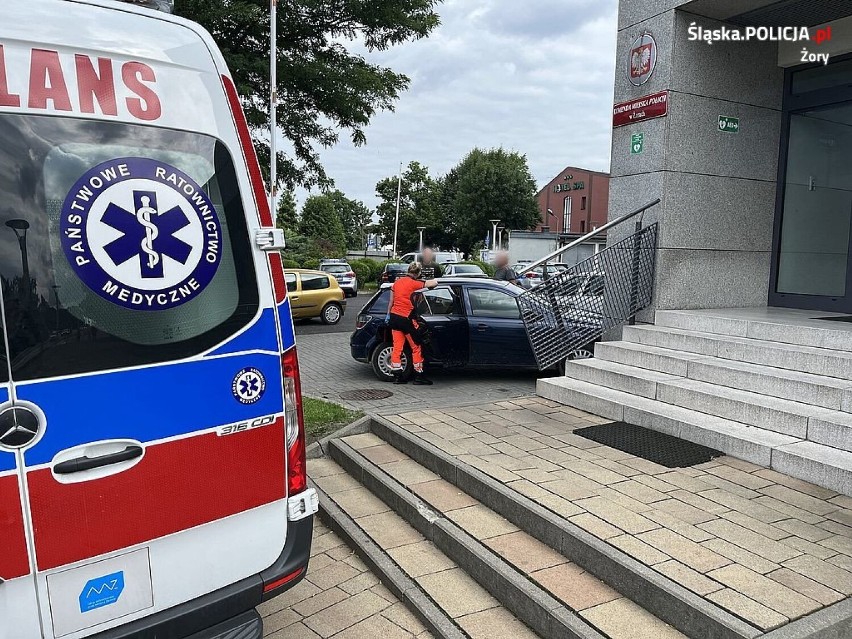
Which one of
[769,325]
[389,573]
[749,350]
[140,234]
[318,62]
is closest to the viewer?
[140,234]

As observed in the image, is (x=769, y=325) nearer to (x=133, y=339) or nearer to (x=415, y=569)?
(x=415, y=569)

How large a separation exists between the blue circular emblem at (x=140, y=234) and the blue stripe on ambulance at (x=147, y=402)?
27 cm

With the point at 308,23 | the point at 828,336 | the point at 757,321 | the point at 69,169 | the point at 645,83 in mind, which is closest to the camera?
the point at 69,169

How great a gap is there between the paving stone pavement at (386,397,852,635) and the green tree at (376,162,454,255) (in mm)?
52003

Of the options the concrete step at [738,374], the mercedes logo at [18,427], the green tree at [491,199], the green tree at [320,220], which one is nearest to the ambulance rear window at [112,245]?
the mercedes logo at [18,427]

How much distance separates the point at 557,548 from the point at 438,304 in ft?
19.2

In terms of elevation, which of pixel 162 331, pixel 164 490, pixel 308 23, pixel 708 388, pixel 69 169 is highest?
pixel 308 23

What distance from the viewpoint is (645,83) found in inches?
279

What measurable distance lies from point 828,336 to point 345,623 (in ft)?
15.2

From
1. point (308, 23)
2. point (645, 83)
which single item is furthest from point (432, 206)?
point (645, 83)

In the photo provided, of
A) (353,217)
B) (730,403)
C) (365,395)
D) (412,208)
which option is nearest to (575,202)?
(412,208)

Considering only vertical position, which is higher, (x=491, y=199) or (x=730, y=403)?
(x=491, y=199)

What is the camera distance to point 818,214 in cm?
734

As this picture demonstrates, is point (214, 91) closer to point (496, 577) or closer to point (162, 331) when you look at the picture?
point (162, 331)
